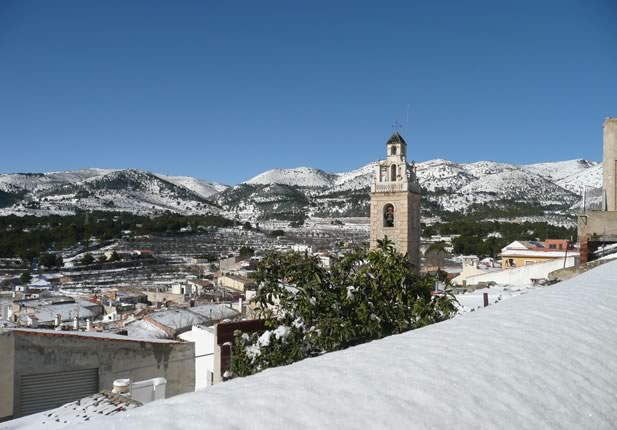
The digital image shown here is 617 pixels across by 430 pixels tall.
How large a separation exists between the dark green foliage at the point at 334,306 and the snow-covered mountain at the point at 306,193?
103m

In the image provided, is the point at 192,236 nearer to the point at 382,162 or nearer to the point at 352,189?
the point at 382,162

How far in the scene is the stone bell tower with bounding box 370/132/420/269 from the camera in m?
21.9

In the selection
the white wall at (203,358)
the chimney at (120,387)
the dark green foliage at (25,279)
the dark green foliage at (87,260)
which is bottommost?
the dark green foliage at (25,279)

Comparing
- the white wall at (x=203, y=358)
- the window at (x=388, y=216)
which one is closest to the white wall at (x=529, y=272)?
the window at (x=388, y=216)

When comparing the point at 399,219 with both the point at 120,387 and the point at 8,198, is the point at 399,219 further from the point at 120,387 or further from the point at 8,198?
the point at 8,198

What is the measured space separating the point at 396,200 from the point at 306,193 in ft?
496

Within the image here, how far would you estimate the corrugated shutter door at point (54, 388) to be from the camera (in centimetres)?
632

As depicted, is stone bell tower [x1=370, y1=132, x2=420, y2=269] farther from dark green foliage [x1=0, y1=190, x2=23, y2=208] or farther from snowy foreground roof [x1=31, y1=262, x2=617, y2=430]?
dark green foliage [x1=0, y1=190, x2=23, y2=208]

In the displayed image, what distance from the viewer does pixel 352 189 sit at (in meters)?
163

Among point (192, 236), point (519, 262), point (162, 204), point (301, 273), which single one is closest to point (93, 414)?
point (301, 273)

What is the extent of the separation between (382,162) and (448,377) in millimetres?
21626

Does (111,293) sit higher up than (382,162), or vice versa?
(382,162)

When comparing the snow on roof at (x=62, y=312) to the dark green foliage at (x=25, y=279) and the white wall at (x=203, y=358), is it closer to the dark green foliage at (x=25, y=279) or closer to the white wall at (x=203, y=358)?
the white wall at (x=203, y=358)

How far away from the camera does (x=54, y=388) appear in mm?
6660
